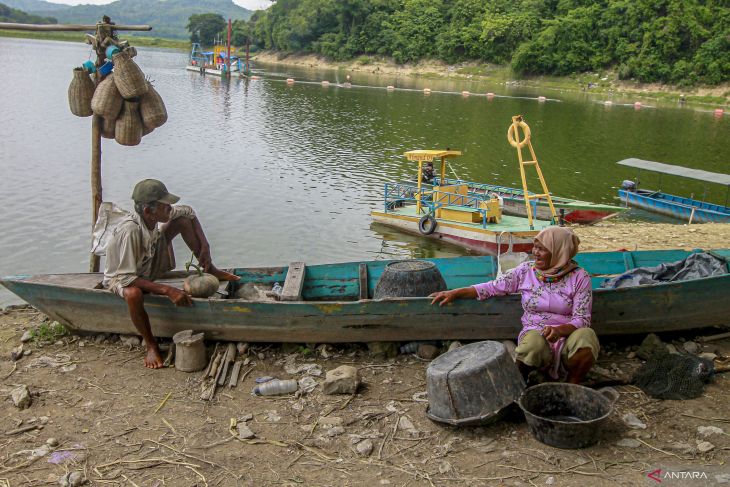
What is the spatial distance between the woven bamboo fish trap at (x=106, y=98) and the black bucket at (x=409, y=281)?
11.2 feet

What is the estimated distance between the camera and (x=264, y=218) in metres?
16.3

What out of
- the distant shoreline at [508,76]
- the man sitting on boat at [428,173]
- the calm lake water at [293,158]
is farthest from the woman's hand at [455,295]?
the distant shoreline at [508,76]

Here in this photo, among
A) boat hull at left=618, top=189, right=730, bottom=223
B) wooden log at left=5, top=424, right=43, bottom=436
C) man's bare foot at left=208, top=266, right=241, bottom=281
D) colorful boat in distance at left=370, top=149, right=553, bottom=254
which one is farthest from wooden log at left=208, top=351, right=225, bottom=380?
boat hull at left=618, top=189, right=730, bottom=223

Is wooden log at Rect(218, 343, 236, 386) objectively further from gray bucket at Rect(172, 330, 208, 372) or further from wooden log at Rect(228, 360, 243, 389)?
gray bucket at Rect(172, 330, 208, 372)

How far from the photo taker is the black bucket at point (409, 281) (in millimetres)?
6453

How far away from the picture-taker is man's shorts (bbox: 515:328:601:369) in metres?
5.14

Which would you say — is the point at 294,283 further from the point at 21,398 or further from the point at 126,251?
the point at 21,398

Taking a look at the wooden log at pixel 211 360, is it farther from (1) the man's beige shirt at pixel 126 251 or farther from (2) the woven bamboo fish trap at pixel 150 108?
(2) the woven bamboo fish trap at pixel 150 108

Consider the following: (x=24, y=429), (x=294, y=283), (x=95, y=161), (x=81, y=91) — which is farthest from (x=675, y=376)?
(x=81, y=91)

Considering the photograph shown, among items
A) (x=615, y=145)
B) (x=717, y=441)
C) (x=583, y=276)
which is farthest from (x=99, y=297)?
(x=615, y=145)

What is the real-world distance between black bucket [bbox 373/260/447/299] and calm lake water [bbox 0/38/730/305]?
6918 mm

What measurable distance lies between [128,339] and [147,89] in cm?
270

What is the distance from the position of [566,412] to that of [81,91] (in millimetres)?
5963

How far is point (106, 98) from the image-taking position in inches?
269
